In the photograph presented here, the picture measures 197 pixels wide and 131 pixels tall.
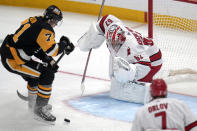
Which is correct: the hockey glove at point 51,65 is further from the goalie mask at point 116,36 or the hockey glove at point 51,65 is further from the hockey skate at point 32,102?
the goalie mask at point 116,36

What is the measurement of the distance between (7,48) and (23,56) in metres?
0.16

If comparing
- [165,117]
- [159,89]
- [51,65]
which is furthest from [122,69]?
[165,117]

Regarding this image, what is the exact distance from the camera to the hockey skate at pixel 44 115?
12.6 ft

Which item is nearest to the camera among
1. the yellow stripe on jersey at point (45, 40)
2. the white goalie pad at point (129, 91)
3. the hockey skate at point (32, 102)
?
the yellow stripe on jersey at point (45, 40)

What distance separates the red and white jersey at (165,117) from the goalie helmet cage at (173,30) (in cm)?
236

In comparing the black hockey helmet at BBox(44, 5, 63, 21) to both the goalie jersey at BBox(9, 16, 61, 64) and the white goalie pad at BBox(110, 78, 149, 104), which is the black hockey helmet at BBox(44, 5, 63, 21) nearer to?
the goalie jersey at BBox(9, 16, 61, 64)

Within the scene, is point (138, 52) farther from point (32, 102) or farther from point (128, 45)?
point (32, 102)

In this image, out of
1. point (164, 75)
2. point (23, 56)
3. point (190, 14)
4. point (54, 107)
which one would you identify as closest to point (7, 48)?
point (23, 56)

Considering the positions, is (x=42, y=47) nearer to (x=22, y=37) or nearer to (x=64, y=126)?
(x=22, y=37)

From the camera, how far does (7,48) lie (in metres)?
3.80

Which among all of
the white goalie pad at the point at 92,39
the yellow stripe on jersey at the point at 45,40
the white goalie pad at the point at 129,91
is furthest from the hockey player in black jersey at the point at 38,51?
the white goalie pad at the point at 129,91

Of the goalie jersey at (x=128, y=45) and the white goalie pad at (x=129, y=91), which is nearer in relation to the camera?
the goalie jersey at (x=128, y=45)

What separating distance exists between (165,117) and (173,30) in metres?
2.52

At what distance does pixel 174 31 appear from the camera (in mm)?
4719
